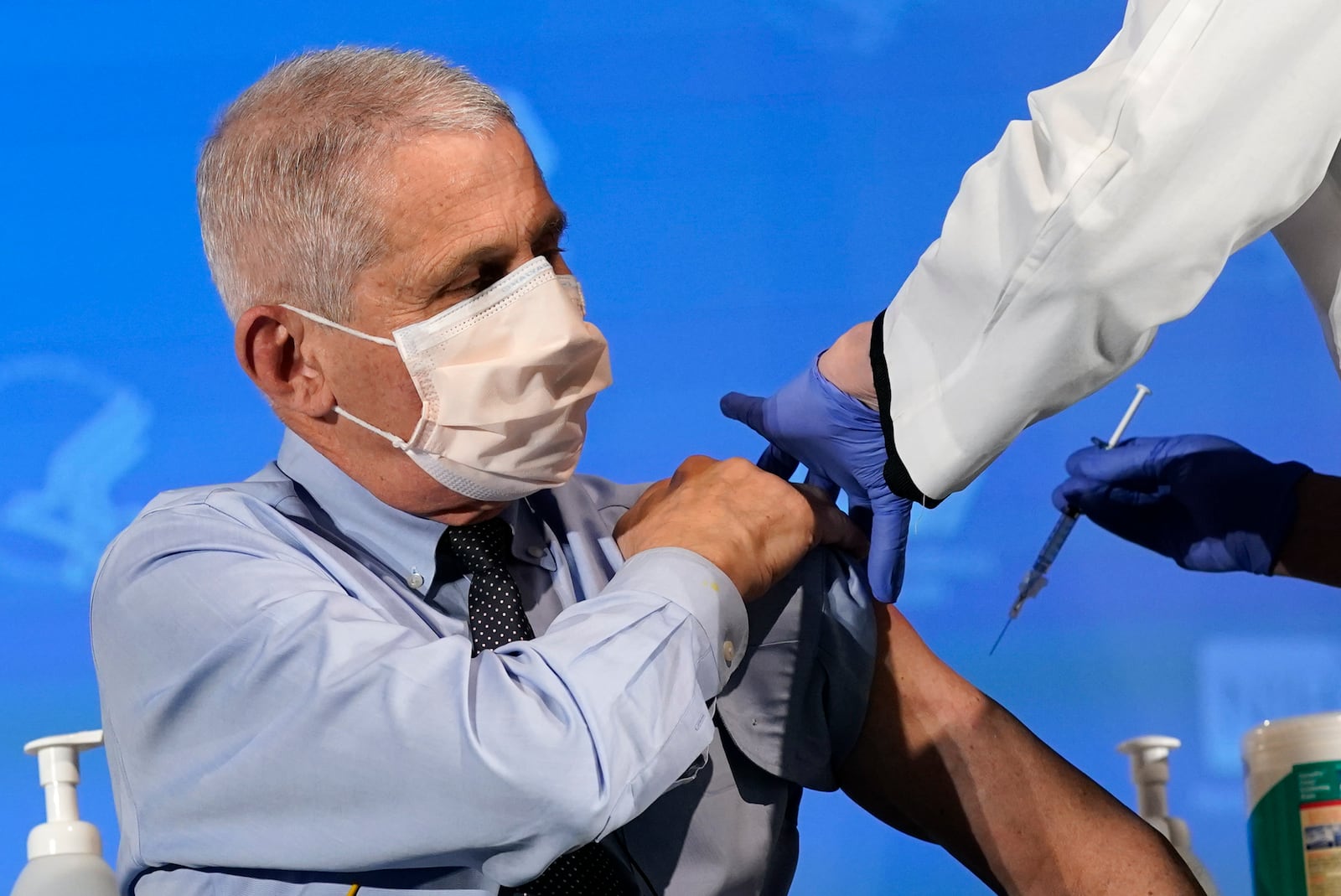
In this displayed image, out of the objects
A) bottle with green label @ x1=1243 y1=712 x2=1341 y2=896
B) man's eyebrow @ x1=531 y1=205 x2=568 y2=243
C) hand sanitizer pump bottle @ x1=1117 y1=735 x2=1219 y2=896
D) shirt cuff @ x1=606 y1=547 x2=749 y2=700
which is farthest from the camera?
hand sanitizer pump bottle @ x1=1117 y1=735 x2=1219 y2=896

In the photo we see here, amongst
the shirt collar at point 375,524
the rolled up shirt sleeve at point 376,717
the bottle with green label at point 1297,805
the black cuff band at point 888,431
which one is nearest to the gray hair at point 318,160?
the shirt collar at point 375,524

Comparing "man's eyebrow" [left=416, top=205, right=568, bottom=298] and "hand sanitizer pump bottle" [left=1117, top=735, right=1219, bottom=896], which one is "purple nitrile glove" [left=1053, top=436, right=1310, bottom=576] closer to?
"hand sanitizer pump bottle" [left=1117, top=735, right=1219, bottom=896]

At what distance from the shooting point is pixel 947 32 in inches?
89.1

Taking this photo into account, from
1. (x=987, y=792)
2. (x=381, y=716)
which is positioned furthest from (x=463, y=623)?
(x=987, y=792)

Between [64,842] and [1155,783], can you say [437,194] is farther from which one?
[1155,783]

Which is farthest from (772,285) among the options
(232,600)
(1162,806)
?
(232,600)

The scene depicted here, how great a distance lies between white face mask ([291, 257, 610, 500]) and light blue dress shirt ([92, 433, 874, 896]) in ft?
0.23

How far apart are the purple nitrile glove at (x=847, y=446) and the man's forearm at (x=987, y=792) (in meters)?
0.16

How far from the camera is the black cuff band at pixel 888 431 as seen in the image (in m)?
1.22

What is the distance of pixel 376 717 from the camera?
3.39 ft

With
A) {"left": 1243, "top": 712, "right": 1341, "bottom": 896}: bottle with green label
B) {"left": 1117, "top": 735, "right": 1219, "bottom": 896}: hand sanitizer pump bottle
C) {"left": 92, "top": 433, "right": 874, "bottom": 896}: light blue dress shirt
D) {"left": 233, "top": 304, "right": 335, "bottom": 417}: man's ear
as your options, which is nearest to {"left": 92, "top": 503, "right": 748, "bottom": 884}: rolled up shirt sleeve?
{"left": 92, "top": 433, "right": 874, "bottom": 896}: light blue dress shirt

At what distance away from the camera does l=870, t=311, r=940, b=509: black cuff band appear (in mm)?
1221

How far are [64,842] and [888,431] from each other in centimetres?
84

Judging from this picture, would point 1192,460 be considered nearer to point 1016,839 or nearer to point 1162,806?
point 1162,806
